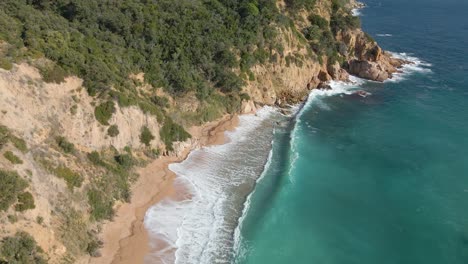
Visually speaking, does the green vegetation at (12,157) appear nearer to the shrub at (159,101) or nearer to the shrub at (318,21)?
the shrub at (159,101)

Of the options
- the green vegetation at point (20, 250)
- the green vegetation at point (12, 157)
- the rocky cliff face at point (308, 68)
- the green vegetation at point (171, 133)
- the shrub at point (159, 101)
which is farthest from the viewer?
the rocky cliff face at point (308, 68)

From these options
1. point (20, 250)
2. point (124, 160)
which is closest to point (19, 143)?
point (20, 250)

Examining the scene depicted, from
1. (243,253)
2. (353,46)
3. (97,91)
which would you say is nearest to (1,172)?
(97,91)

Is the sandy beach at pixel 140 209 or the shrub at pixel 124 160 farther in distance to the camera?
the shrub at pixel 124 160

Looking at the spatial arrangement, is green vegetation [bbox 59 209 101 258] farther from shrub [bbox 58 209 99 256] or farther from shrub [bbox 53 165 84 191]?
shrub [bbox 53 165 84 191]

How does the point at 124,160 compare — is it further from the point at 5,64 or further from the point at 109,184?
the point at 5,64

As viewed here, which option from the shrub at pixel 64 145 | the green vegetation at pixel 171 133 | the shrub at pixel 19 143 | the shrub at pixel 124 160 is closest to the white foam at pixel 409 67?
the green vegetation at pixel 171 133
